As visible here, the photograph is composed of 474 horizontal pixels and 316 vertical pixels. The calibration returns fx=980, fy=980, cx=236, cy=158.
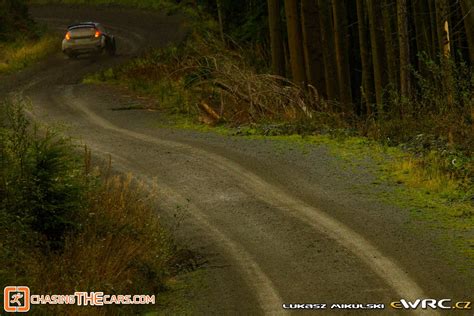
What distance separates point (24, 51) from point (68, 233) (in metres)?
29.4

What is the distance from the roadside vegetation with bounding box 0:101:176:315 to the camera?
34.4ft

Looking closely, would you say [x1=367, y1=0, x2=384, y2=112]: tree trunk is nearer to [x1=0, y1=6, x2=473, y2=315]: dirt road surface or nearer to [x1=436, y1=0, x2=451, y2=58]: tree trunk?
[x1=436, y1=0, x2=451, y2=58]: tree trunk

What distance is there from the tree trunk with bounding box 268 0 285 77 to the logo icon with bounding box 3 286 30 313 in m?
18.8

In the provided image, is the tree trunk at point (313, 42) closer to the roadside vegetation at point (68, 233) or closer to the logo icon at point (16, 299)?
the roadside vegetation at point (68, 233)

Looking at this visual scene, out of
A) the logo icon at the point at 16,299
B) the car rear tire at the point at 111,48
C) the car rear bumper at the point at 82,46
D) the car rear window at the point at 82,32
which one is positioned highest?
the car rear window at the point at 82,32

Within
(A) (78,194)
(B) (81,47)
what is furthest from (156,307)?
(B) (81,47)

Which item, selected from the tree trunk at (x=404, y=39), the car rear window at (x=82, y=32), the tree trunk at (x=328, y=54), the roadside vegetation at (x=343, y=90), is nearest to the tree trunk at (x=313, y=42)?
the roadside vegetation at (x=343, y=90)

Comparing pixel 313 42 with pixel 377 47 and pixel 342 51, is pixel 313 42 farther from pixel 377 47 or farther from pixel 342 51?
pixel 377 47

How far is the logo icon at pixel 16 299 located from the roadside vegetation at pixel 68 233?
0.45ft

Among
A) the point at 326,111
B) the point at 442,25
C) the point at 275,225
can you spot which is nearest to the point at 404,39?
the point at 326,111

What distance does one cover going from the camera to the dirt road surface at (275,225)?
10281 mm

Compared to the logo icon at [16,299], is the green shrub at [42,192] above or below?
above

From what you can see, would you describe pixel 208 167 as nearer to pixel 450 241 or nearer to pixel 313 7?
pixel 450 241

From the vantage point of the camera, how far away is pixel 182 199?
14.8 metres
